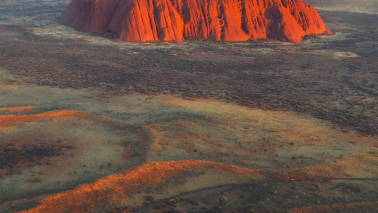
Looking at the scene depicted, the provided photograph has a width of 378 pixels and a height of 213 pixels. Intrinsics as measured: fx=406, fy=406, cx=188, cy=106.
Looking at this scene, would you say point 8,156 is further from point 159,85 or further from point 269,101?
point 269,101

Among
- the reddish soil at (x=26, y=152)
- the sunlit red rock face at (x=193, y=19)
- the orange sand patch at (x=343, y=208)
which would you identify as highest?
the sunlit red rock face at (x=193, y=19)

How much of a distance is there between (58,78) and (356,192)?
21678 mm

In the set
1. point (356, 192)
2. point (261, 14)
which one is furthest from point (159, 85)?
point (261, 14)

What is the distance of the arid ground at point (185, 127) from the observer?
563 inches

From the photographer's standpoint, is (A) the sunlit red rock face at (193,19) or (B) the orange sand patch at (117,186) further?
(A) the sunlit red rock face at (193,19)

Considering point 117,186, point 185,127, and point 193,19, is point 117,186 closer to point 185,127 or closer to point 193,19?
point 185,127

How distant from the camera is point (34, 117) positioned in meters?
21.1

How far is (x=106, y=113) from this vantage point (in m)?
22.2

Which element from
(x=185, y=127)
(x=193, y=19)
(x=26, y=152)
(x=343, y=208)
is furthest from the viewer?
(x=193, y=19)

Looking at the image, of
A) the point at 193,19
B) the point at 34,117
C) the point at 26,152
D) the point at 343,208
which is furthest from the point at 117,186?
the point at 193,19

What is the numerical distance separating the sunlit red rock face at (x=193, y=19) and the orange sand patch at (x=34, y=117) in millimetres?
19463

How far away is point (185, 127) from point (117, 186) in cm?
623

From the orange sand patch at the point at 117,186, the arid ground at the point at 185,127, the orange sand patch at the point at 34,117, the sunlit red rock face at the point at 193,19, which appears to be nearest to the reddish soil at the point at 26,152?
the arid ground at the point at 185,127

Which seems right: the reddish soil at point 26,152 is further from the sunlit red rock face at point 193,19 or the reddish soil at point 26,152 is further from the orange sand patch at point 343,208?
the sunlit red rock face at point 193,19
